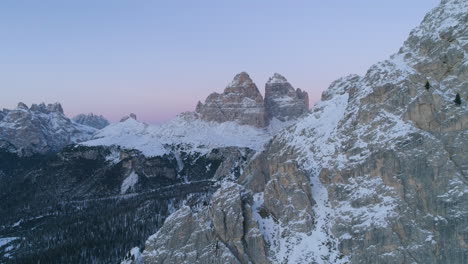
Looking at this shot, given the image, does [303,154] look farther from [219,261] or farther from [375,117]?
[219,261]

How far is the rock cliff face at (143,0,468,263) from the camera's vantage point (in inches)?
3548

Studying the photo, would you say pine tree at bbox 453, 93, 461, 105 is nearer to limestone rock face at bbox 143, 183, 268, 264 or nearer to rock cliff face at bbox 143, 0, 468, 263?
rock cliff face at bbox 143, 0, 468, 263

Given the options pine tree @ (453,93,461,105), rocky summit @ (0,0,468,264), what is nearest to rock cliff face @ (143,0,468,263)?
rocky summit @ (0,0,468,264)

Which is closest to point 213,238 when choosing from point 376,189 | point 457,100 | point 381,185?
point 376,189

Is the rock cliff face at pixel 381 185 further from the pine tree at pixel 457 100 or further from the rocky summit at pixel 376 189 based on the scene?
the pine tree at pixel 457 100

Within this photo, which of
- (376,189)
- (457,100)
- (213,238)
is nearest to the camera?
(457,100)

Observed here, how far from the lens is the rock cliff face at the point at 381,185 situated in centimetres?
9012

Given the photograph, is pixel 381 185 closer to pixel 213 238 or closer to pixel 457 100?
pixel 457 100

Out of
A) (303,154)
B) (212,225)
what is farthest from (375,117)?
(212,225)

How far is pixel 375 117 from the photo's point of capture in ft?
350

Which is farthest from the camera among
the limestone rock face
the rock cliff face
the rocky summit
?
the limestone rock face

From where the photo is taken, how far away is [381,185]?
9781 cm

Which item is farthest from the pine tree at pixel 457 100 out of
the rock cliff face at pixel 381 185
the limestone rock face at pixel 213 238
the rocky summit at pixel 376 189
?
the limestone rock face at pixel 213 238

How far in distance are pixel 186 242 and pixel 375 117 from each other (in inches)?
2307
